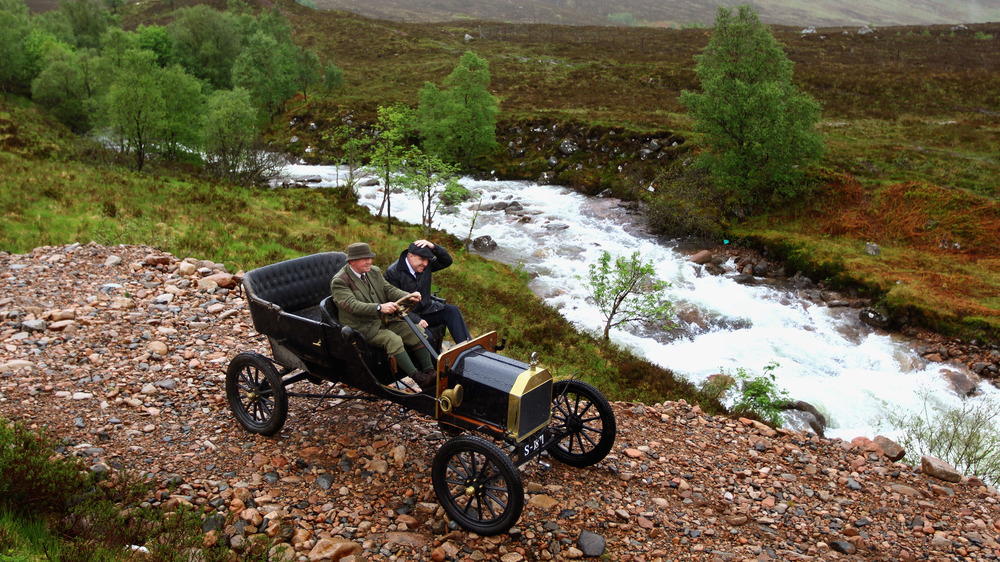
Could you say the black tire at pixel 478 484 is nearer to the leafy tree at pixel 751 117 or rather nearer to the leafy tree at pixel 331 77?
the leafy tree at pixel 751 117

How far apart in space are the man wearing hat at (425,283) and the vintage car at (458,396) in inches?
14.7

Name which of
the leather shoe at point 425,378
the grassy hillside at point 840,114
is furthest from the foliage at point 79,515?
the grassy hillside at point 840,114

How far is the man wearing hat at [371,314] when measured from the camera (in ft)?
21.1

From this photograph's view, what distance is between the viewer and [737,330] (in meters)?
19.2

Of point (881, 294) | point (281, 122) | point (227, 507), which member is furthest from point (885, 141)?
point (281, 122)

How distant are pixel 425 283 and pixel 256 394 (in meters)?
2.50

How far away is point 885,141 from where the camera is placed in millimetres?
37562

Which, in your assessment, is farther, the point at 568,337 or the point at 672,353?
the point at 672,353

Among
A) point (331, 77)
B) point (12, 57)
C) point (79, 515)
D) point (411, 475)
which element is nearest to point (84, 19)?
point (12, 57)

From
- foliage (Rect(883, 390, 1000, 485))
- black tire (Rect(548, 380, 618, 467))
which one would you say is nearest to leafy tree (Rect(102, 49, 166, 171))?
black tire (Rect(548, 380, 618, 467))

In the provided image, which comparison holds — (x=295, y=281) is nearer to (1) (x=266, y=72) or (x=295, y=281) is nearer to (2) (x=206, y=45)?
(1) (x=266, y=72)

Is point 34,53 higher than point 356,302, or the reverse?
point 34,53

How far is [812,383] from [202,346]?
14775 millimetres

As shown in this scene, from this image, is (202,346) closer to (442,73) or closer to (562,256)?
(562,256)
